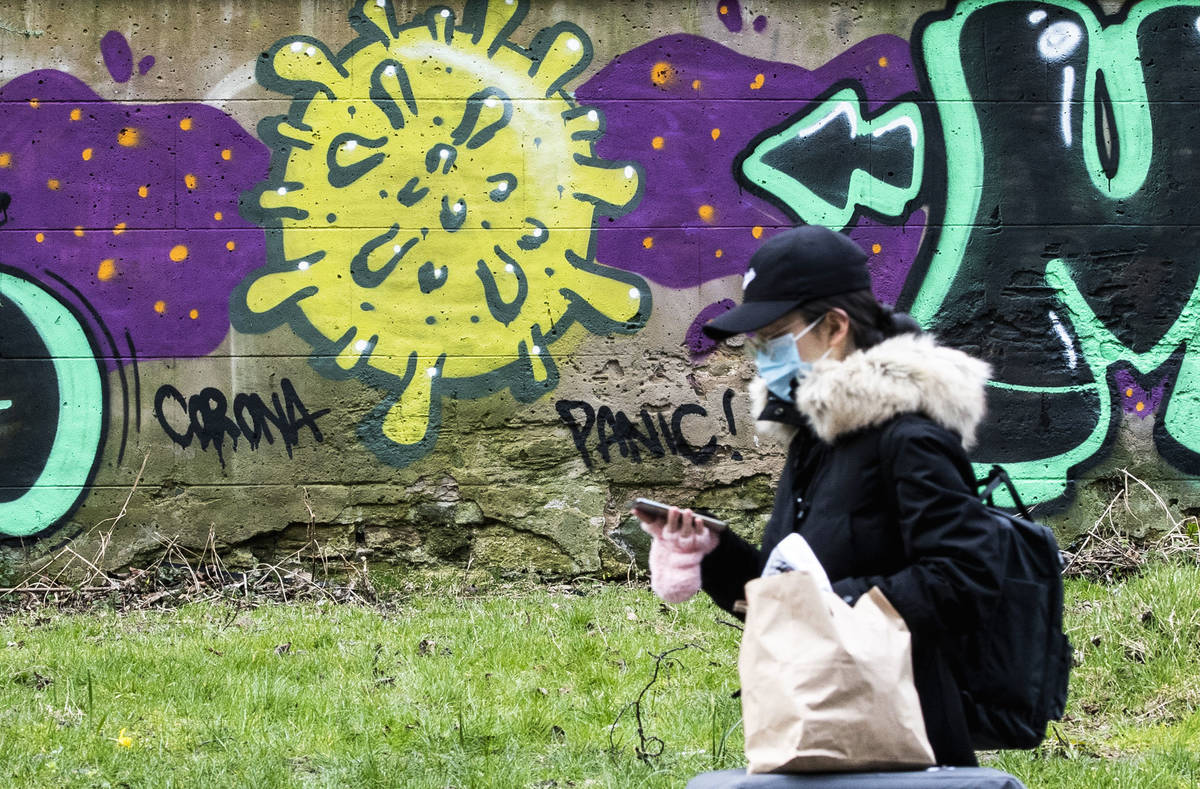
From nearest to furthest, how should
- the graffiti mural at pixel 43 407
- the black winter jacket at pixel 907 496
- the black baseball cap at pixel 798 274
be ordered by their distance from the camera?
the black winter jacket at pixel 907 496
the black baseball cap at pixel 798 274
the graffiti mural at pixel 43 407

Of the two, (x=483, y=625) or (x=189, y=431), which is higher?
(x=189, y=431)

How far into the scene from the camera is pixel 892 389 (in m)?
2.15

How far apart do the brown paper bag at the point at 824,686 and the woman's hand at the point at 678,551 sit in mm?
466

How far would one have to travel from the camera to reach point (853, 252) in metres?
2.34

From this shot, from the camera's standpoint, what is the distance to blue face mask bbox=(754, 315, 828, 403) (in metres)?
2.35

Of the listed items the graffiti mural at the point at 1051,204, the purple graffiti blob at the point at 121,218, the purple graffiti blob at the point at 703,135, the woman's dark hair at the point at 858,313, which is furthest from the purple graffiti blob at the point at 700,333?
the woman's dark hair at the point at 858,313

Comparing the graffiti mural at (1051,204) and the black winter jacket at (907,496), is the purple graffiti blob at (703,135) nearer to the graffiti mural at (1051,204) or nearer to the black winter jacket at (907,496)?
the graffiti mural at (1051,204)

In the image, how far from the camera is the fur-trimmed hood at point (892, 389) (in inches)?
84.8

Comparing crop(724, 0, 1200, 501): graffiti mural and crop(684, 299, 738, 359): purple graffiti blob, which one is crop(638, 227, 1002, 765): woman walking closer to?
crop(684, 299, 738, 359): purple graffiti blob

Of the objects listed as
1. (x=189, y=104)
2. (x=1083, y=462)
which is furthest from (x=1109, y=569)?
(x=189, y=104)

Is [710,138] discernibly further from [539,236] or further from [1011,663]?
[1011,663]

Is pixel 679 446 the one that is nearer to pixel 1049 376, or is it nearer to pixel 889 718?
pixel 1049 376

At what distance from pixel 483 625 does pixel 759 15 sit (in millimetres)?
3551

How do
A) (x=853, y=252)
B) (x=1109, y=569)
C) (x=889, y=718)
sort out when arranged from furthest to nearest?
(x=1109, y=569)
(x=853, y=252)
(x=889, y=718)
